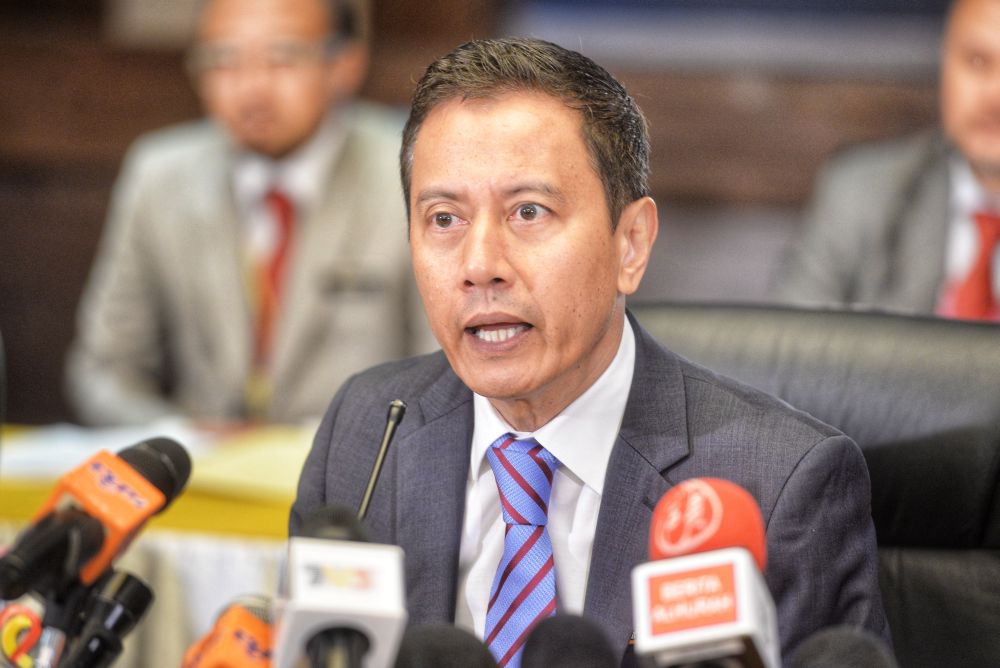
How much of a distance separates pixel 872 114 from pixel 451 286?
2735 millimetres

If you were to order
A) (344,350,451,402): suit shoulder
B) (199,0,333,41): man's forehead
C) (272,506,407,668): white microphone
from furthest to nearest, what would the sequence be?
(199,0,333,41): man's forehead → (344,350,451,402): suit shoulder → (272,506,407,668): white microphone

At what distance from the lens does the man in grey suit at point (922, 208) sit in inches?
114

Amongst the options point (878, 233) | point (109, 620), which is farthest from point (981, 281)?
point (109, 620)

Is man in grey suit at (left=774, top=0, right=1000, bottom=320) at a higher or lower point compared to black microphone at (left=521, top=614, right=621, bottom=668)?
higher

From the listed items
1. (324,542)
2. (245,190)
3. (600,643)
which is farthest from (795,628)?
(245,190)

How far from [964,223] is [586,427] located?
5.76 feet

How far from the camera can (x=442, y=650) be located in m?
1.02

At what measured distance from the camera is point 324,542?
3.18ft

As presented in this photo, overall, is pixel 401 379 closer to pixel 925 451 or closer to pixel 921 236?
pixel 925 451

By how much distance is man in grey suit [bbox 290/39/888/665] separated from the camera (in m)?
1.42

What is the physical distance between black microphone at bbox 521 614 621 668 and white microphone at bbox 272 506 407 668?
13 cm

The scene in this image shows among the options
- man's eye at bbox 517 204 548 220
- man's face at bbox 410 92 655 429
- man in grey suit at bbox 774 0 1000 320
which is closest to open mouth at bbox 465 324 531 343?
man's face at bbox 410 92 655 429

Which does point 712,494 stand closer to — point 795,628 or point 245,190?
point 795,628

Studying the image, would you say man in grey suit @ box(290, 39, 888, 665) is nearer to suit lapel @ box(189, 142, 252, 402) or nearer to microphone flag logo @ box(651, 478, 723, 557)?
microphone flag logo @ box(651, 478, 723, 557)
